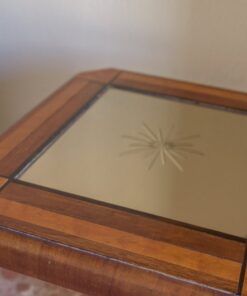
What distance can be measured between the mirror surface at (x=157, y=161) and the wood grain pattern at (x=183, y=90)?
3 centimetres

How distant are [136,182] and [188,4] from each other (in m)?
0.63

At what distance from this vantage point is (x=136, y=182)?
0.81 meters

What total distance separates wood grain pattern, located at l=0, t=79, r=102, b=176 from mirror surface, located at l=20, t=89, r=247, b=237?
29 millimetres

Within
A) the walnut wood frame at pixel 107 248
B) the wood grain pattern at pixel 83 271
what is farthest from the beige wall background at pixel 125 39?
the wood grain pattern at pixel 83 271

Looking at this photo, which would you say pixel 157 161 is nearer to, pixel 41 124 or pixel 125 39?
pixel 41 124

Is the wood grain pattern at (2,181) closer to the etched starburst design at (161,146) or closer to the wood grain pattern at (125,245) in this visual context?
the wood grain pattern at (125,245)

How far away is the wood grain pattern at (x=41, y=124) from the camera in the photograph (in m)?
0.83

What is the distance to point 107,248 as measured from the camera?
65 cm

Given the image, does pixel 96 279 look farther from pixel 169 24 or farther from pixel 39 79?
pixel 39 79

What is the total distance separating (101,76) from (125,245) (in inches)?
23.9

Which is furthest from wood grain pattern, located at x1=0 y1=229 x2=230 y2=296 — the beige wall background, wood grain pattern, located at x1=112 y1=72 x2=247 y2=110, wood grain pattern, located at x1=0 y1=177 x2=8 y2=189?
the beige wall background

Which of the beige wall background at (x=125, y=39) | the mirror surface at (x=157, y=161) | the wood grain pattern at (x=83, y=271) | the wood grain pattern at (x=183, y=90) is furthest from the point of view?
the beige wall background at (x=125, y=39)

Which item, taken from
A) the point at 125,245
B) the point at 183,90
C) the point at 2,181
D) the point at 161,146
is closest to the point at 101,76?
the point at 183,90

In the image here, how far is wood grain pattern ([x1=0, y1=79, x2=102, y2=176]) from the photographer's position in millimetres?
833
